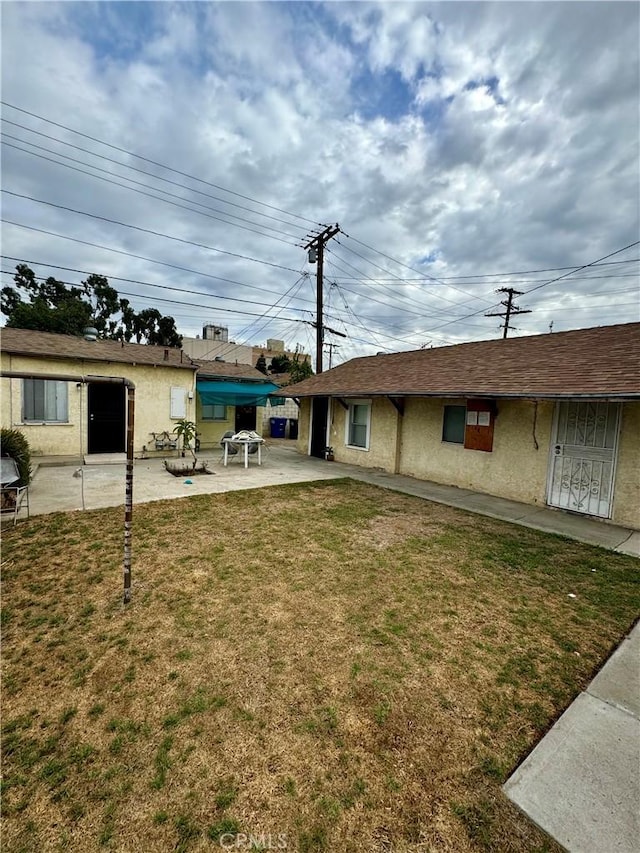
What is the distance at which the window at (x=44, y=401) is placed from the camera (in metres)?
10.7

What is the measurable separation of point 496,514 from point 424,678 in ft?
18.0

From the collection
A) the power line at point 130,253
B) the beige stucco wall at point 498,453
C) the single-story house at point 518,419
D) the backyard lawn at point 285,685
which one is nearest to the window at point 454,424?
the single-story house at point 518,419

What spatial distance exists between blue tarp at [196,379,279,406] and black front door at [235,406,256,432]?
4.93ft

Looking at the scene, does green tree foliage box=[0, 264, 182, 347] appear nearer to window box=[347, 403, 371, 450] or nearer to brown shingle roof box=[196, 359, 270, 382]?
brown shingle roof box=[196, 359, 270, 382]

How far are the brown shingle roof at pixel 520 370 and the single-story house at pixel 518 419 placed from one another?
0.10 ft

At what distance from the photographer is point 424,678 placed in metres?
2.86

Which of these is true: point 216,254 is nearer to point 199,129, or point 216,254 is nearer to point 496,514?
point 199,129

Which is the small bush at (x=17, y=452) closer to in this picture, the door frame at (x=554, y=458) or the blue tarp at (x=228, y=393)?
the blue tarp at (x=228, y=393)

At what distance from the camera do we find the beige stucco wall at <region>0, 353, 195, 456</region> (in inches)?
411

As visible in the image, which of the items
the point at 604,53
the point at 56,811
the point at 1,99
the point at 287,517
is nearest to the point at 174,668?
the point at 56,811

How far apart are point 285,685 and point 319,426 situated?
12306 mm

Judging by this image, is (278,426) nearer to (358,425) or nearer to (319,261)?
(319,261)

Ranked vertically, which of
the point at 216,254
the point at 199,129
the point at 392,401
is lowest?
the point at 392,401

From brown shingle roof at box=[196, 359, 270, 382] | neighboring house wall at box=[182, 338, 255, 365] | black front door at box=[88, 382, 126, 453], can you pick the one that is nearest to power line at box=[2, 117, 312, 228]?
brown shingle roof at box=[196, 359, 270, 382]
